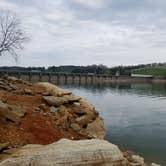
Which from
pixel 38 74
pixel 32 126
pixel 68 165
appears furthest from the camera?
pixel 38 74

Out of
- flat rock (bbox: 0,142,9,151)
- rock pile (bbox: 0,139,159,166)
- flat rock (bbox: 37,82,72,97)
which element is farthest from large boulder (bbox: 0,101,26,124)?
flat rock (bbox: 37,82,72,97)

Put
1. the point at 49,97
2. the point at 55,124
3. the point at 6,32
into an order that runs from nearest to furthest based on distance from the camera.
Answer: the point at 55,124 < the point at 49,97 < the point at 6,32

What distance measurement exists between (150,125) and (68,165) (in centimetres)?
3445

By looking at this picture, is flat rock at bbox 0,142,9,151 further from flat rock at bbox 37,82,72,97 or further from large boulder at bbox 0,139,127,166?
flat rock at bbox 37,82,72,97

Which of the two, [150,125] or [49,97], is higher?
[49,97]

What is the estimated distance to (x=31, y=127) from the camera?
20.8 m

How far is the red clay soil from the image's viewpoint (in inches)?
742

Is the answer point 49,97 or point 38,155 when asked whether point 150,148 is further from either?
point 38,155

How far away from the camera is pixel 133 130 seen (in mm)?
42125

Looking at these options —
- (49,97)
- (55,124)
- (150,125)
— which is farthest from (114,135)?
(55,124)

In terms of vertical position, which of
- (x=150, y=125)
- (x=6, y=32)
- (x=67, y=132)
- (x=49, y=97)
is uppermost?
(x=6, y=32)

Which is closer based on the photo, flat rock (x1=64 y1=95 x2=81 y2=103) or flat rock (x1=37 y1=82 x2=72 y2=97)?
flat rock (x1=64 y1=95 x2=81 y2=103)

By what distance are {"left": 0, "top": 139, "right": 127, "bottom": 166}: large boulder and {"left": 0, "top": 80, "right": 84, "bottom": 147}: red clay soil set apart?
3.89 meters

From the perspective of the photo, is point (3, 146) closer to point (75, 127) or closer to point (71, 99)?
point (75, 127)
